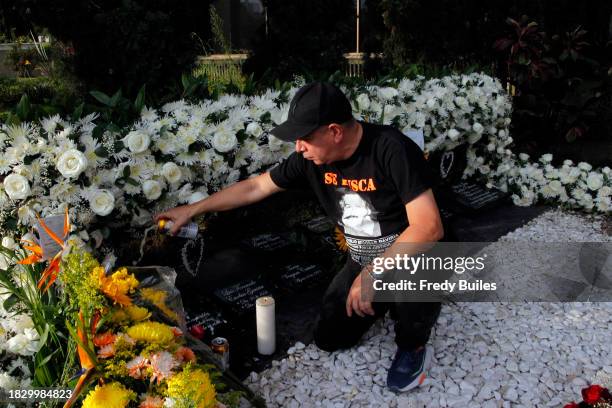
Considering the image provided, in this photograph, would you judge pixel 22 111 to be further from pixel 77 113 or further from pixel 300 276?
pixel 300 276

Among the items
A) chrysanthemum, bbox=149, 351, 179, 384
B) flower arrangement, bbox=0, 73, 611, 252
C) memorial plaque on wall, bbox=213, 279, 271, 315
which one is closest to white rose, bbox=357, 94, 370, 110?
flower arrangement, bbox=0, 73, 611, 252

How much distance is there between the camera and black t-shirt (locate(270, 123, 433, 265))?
247 centimetres

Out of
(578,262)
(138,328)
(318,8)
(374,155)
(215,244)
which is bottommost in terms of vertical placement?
(578,262)

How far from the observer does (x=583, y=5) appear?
29.3ft

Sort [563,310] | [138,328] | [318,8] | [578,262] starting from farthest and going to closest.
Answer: [318,8] → [578,262] → [563,310] → [138,328]

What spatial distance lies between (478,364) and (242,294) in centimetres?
131

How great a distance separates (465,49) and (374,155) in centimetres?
576

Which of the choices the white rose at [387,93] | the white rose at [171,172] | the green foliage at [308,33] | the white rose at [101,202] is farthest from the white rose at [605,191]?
the white rose at [101,202]

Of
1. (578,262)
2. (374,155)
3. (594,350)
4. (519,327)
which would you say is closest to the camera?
(374,155)

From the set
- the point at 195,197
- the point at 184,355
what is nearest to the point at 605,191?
the point at 195,197

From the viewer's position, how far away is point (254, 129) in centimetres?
339

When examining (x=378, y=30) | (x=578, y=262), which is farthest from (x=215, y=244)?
(x=378, y=30)

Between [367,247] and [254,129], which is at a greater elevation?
[254,129]

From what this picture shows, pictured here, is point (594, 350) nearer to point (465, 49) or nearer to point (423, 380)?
point (423, 380)
